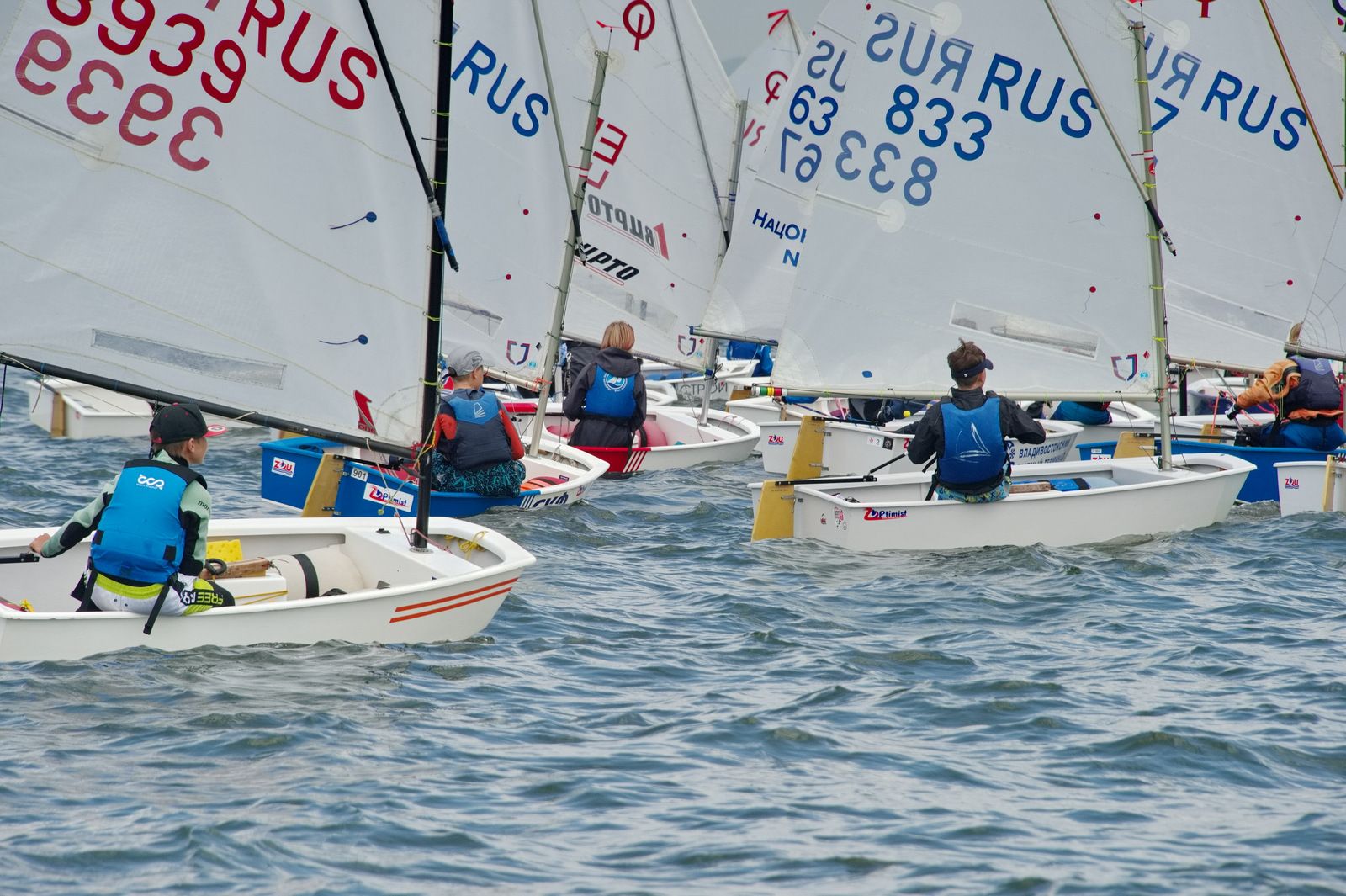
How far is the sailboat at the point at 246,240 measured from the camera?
7.42 m

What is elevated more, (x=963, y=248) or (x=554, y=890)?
(x=963, y=248)

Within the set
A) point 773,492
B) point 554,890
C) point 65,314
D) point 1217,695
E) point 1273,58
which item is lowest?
point 554,890

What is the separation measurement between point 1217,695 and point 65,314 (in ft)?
19.8

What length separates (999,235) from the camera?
12.0 meters

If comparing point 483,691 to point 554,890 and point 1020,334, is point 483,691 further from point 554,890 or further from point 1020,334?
point 1020,334

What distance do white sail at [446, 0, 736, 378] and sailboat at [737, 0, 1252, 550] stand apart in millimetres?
2480

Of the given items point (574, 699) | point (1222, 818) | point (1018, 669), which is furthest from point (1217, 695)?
point (574, 699)

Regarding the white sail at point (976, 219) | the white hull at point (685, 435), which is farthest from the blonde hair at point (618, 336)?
the white sail at point (976, 219)

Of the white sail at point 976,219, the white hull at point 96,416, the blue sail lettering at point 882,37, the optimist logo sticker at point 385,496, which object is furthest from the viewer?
the white hull at point 96,416

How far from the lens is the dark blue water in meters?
5.04

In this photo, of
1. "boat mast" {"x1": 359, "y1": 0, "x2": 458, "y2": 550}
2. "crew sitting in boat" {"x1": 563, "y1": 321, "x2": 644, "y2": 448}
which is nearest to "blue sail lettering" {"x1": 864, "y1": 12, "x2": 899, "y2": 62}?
"crew sitting in boat" {"x1": 563, "y1": 321, "x2": 644, "y2": 448}

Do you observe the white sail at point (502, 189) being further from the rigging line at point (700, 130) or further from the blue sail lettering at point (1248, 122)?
the blue sail lettering at point (1248, 122)

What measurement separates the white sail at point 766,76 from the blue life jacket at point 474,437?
28.1 ft

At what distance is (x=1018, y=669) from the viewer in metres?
7.40
